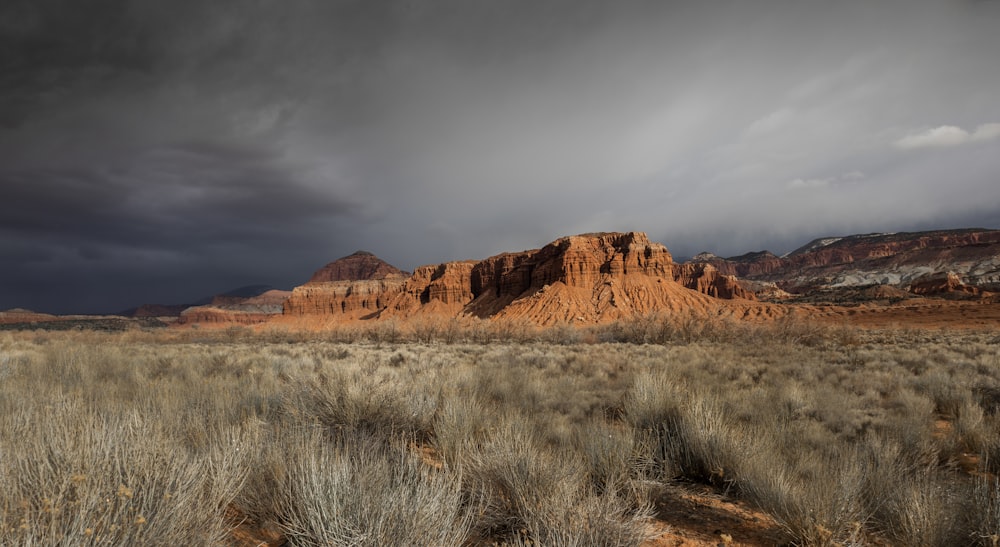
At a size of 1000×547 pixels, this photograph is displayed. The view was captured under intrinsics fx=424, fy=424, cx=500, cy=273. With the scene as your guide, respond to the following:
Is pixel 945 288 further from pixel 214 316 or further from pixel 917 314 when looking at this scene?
pixel 214 316

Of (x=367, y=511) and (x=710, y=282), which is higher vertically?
(x=367, y=511)

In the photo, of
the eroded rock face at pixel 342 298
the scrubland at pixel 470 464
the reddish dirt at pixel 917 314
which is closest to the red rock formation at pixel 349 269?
the eroded rock face at pixel 342 298

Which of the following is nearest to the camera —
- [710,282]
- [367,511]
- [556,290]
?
[367,511]

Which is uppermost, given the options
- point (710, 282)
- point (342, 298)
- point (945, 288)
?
point (342, 298)

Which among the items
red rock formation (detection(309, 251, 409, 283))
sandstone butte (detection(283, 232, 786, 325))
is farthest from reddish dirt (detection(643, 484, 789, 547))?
red rock formation (detection(309, 251, 409, 283))

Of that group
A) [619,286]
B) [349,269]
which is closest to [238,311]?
[349,269]

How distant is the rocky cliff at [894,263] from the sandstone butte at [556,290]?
2869 centimetres

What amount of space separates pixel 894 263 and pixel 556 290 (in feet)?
303

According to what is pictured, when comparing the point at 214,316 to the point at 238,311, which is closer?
the point at 214,316

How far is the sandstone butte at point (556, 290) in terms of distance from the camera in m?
56.8

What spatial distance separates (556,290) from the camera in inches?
2415

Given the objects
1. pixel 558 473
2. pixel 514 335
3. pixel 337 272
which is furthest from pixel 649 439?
pixel 337 272

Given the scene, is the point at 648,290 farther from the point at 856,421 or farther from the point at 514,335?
the point at 856,421

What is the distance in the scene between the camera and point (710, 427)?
5.11 m
